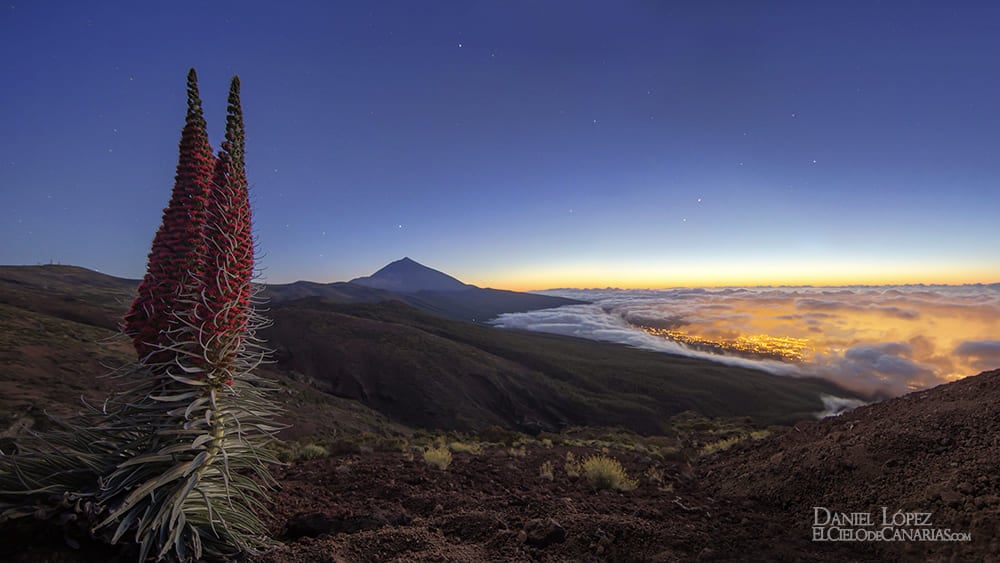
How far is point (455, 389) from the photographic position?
1945 inches

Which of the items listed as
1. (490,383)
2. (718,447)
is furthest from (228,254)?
(490,383)

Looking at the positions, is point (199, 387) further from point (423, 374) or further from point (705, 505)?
point (423, 374)

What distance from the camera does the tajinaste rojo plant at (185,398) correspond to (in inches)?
92.9

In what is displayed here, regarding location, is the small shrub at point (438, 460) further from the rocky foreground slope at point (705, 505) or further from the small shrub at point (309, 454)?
the small shrub at point (309, 454)

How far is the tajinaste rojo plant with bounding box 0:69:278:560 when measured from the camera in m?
2.36

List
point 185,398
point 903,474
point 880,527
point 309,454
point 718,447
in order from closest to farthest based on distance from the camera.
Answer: point 185,398 < point 880,527 < point 903,474 < point 309,454 < point 718,447

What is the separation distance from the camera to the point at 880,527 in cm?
350

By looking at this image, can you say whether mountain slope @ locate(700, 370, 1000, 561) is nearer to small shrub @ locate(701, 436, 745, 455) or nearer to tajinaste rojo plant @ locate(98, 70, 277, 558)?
small shrub @ locate(701, 436, 745, 455)

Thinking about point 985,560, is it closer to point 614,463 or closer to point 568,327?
point 614,463

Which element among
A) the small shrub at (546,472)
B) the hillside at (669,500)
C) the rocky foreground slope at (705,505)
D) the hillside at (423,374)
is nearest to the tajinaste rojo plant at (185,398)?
the hillside at (669,500)

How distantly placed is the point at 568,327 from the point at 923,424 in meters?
179

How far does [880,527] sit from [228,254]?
577 cm

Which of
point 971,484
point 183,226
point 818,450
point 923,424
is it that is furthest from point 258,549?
point 923,424

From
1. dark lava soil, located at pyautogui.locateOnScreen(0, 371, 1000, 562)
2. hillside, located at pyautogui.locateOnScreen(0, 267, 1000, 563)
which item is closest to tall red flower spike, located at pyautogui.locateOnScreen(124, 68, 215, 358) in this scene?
hillside, located at pyautogui.locateOnScreen(0, 267, 1000, 563)
